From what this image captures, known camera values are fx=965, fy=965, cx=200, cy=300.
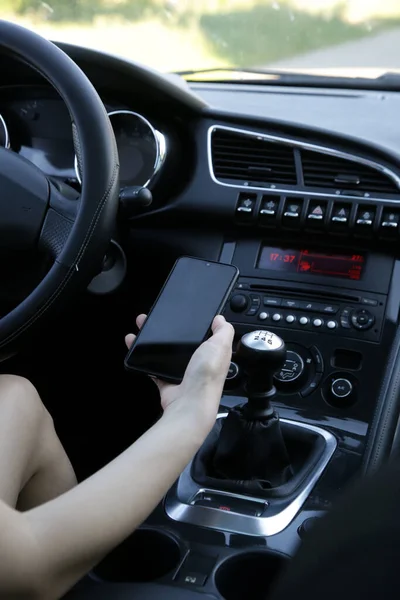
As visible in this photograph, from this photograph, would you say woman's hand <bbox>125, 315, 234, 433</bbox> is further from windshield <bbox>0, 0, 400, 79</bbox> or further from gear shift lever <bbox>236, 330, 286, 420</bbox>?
windshield <bbox>0, 0, 400, 79</bbox>

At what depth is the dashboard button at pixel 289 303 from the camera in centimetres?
197

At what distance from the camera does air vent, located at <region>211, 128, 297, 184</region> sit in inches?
79.2

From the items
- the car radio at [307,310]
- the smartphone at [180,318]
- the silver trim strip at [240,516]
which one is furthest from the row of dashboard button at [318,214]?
the silver trim strip at [240,516]

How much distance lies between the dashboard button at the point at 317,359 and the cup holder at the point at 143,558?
0.54 meters

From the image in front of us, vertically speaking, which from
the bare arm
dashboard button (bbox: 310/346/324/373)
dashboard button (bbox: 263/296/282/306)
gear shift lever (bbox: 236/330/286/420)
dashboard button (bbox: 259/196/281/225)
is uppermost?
dashboard button (bbox: 259/196/281/225)

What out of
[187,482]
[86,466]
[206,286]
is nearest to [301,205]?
[206,286]

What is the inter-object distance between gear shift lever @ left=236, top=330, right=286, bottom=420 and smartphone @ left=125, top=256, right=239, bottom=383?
9 cm

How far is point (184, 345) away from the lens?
1.43 metres

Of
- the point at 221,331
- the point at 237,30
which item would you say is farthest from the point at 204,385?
the point at 237,30

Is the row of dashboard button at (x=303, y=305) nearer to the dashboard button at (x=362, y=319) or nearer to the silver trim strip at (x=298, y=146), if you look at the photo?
the dashboard button at (x=362, y=319)

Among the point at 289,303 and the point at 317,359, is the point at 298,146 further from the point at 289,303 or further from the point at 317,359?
the point at 317,359

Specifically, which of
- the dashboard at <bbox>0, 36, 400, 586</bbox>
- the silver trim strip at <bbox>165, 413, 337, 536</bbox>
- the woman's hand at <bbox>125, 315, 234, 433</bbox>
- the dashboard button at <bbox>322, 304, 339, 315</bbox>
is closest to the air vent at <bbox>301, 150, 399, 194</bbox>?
the dashboard at <bbox>0, 36, 400, 586</bbox>

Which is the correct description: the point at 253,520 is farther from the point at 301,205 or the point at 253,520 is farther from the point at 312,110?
the point at 312,110

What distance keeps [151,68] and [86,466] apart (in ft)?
2.97
